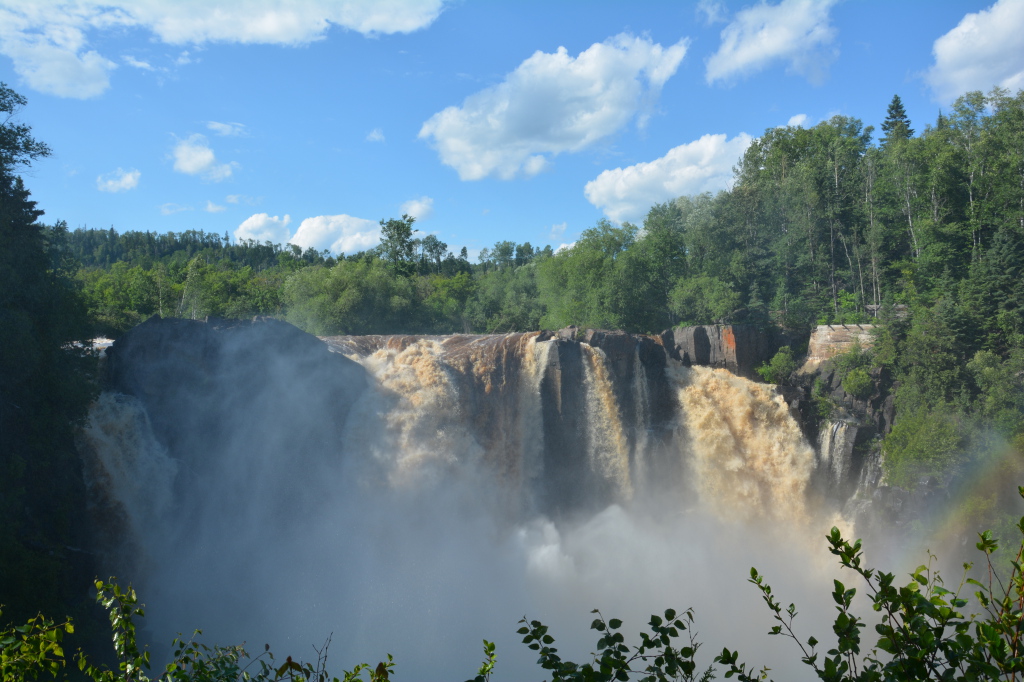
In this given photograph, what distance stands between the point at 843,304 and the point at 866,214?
4871 millimetres

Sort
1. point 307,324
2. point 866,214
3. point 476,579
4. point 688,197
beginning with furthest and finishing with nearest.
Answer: point 688,197 → point 307,324 → point 866,214 → point 476,579

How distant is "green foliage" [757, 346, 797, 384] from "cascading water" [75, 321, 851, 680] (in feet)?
5.49

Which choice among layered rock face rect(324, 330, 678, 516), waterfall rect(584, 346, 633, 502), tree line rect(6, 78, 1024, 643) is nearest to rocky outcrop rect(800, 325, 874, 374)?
tree line rect(6, 78, 1024, 643)

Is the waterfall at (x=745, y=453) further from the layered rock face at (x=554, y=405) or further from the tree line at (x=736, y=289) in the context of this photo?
the tree line at (x=736, y=289)

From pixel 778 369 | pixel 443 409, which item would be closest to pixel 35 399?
pixel 443 409

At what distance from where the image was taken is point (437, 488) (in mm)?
20219

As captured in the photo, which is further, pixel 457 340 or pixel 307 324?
pixel 307 324

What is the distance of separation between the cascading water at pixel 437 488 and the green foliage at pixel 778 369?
1.67 meters

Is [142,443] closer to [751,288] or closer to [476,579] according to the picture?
[476,579]

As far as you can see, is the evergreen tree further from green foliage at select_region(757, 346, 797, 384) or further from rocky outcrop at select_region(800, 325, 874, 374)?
rocky outcrop at select_region(800, 325, 874, 374)

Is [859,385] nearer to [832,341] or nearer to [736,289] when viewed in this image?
[832,341]

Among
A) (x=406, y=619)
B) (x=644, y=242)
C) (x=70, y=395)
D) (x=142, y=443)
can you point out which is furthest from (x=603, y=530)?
(x=644, y=242)

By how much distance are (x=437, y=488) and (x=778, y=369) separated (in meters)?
13.1

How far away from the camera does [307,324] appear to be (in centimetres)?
3619
